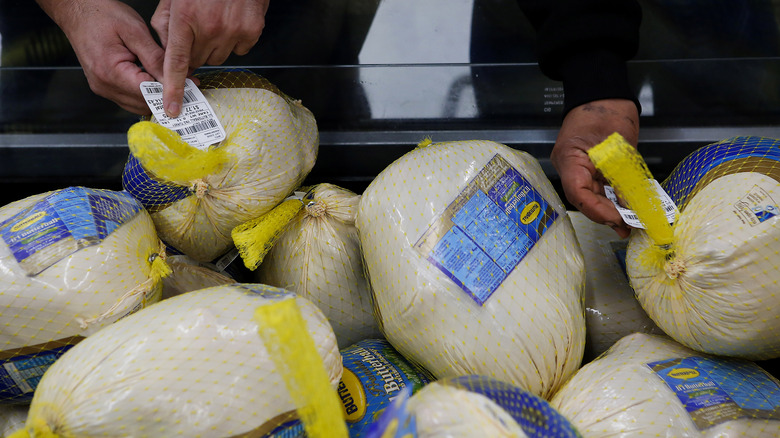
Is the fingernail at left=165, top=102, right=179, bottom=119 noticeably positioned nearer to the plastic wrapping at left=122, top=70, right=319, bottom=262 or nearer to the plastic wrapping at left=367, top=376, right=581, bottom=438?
the plastic wrapping at left=122, top=70, right=319, bottom=262

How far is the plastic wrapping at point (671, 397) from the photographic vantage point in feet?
2.97

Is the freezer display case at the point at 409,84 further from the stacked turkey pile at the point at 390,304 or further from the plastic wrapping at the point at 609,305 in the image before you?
the stacked turkey pile at the point at 390,304

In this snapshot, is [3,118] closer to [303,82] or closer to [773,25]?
[303,82]

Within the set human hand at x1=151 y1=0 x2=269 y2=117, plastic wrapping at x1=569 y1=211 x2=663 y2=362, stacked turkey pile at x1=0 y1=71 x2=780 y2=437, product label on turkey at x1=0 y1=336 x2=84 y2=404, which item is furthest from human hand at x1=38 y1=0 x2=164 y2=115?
plastic wrapping at x1=569 y1=211 x2=663 y2=362

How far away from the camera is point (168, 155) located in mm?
1032

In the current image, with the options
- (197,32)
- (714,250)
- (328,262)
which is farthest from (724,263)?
(197,32)

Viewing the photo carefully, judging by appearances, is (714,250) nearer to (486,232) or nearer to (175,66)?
(486,232)

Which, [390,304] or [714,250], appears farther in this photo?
[390,304]

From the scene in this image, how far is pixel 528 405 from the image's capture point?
2.59ft

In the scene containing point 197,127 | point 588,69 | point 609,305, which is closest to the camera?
point 197,127

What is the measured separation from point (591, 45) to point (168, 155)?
3.49 feet

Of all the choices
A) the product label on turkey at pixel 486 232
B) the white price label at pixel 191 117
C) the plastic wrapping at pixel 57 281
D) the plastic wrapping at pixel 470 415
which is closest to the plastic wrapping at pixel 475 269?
the product label on turkey at pixel 486 232

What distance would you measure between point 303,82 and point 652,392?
1305 millimetres

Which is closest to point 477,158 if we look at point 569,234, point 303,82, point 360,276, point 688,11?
point 569,234
